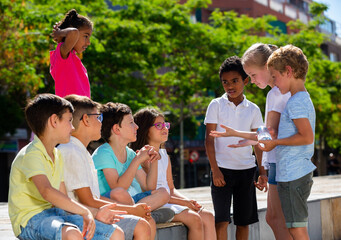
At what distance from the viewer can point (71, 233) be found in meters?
3.12

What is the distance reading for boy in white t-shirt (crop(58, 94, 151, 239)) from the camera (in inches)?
142

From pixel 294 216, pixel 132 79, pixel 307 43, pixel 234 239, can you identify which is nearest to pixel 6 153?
pixel 132 79

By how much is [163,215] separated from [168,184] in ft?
1.42

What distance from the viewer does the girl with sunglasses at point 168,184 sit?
442cm

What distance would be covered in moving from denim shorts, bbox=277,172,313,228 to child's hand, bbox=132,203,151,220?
91cm

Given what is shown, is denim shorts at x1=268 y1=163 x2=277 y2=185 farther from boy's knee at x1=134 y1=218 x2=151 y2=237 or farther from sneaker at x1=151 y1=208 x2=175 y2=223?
boy's knee at x1=134 y1=218 x2=151 y2=237

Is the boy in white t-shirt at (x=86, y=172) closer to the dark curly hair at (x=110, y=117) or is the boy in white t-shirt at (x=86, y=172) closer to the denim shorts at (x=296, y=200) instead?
the dark curly hair at (x=110, y=117)

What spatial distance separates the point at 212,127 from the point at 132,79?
13879mm

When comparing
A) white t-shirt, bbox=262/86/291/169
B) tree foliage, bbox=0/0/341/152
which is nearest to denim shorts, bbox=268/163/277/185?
white t-shirt, bbox=262/86/291/169

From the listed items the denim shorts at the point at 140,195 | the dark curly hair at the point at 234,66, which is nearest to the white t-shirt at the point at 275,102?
the dark curly hair at the point at 234,66

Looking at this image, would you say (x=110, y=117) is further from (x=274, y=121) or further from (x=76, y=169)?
(x=274, y=121)

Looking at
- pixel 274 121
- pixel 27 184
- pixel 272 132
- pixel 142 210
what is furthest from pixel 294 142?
pixel 27 184

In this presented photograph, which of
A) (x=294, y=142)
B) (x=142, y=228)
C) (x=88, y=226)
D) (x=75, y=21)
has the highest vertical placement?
(x=75, y=21)

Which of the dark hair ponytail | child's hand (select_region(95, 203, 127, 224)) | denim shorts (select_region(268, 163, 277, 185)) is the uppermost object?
the dark hair ponytail
